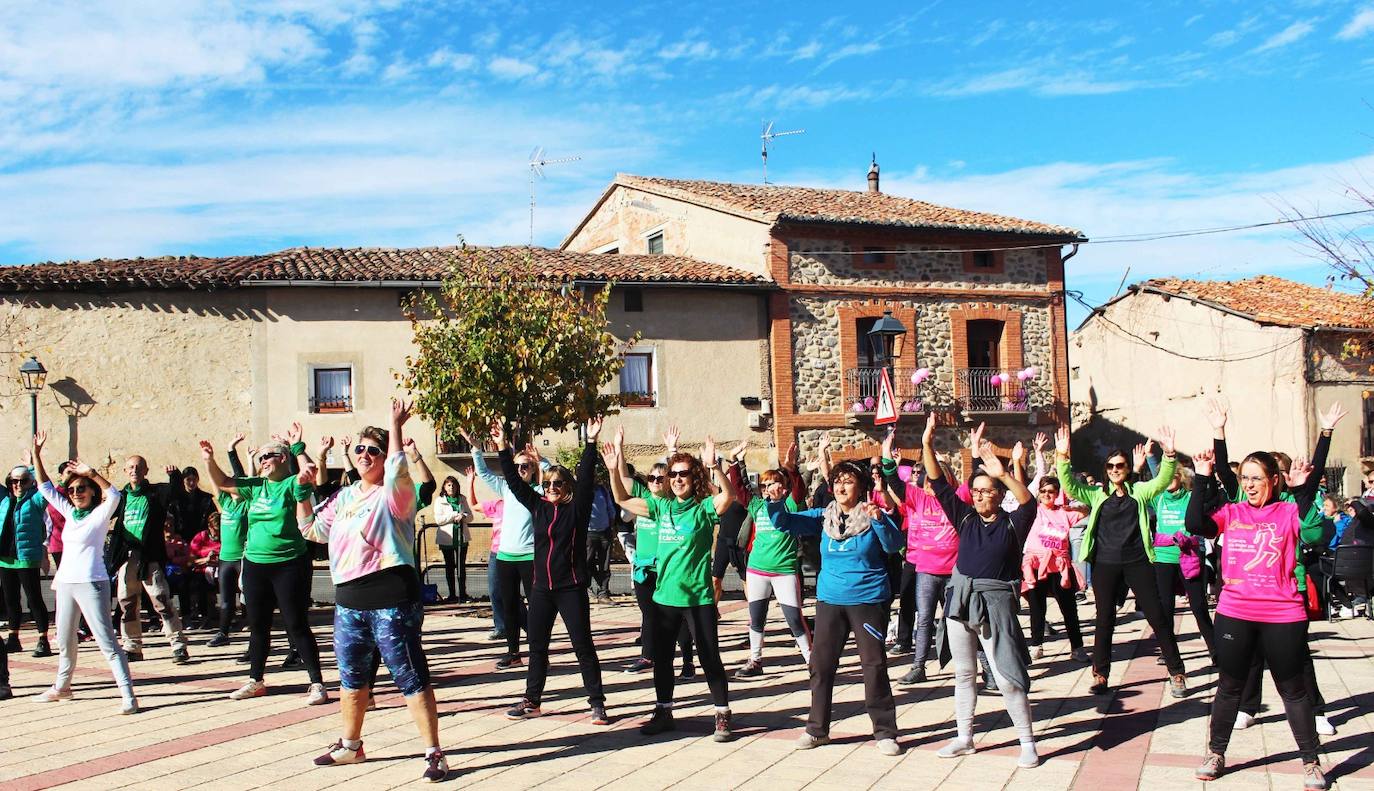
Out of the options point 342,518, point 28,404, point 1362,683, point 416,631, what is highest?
point 28,404

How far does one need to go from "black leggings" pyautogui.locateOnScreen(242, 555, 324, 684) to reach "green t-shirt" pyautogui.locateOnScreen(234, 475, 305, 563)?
0.19ft

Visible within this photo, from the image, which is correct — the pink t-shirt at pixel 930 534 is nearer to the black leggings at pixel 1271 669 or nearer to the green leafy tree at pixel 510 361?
the black leggings at pixel 1271 669

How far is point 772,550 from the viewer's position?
29.5ft

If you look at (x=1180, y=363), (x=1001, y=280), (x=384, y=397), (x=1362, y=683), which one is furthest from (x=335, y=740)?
(x=1180, y=363)

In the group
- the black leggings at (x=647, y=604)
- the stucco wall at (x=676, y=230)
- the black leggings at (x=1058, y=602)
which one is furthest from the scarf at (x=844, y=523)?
the stucco wall at (x=676, y=230)

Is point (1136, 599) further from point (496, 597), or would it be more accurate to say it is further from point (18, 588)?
point (18, 588)

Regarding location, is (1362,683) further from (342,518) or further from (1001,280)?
(1001,280)

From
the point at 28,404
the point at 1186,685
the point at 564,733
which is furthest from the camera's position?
the point at 28,404

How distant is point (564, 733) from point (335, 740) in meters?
1.35

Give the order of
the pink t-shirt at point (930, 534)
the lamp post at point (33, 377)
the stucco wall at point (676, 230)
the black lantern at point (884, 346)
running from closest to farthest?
the pink t-shirt at point (930, 534)
the lamp post at point (33, 377)
the black lantern at point (884, 346)
the stucco wall at point (676, 230)

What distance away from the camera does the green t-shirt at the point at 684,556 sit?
7289 mm

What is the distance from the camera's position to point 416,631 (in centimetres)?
630

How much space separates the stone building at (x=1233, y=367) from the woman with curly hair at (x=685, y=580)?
67.8 feet

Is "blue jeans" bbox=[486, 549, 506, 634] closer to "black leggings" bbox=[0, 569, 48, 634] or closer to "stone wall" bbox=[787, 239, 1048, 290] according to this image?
Result: "black leggings" bbox=[0, 569, 48, 634]
